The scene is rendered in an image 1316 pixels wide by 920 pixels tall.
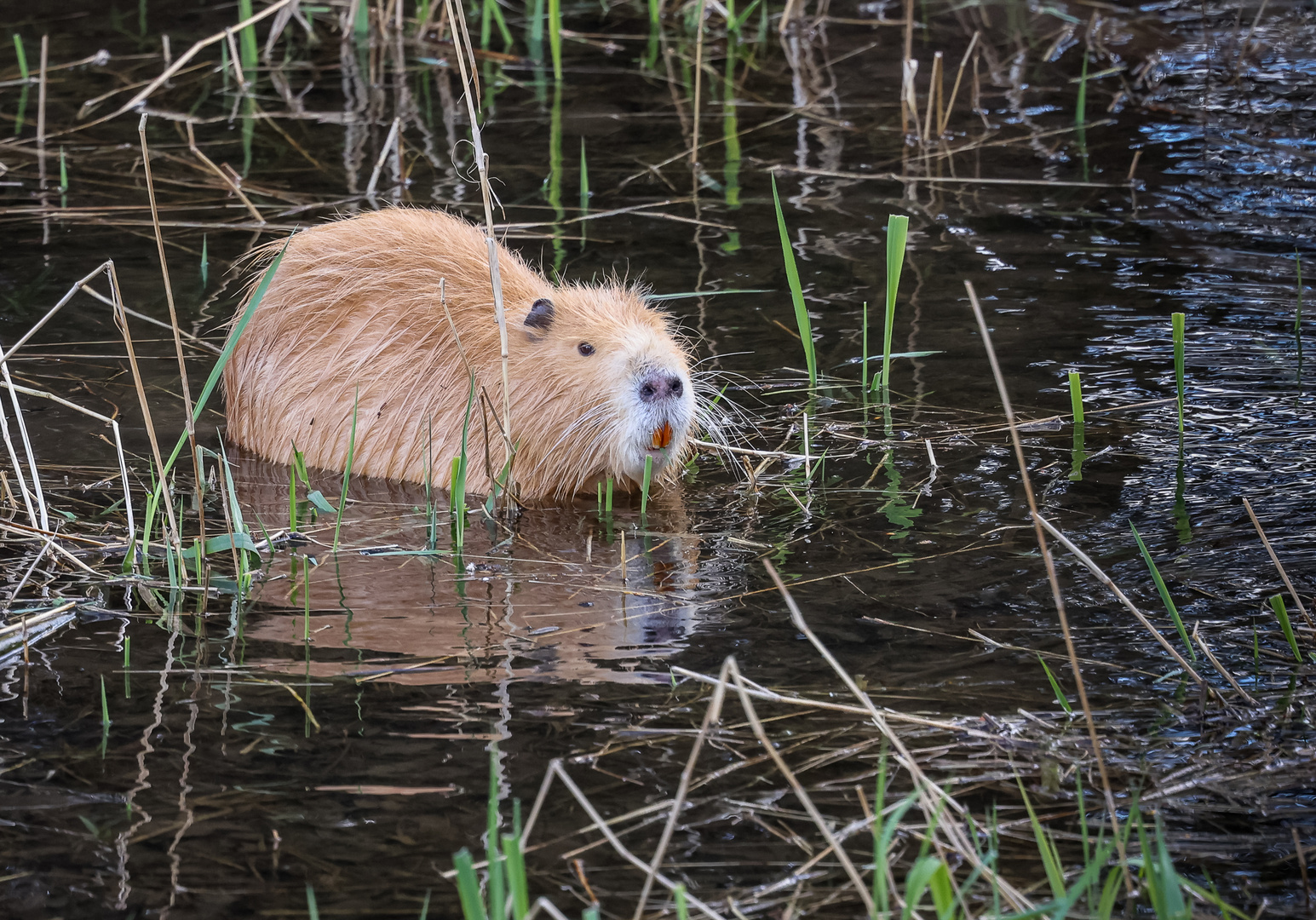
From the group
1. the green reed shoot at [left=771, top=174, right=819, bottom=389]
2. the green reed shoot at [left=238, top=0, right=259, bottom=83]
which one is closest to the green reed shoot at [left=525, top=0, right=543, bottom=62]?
the green reed shoot at [left=238, top=0, right=259, bottom=83]

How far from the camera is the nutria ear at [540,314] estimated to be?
380 centimetres

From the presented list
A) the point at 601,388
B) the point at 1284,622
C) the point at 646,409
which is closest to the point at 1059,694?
the point at 1284,622

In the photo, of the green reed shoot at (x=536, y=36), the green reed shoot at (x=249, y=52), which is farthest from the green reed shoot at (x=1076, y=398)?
the green reed shoot at (x=249, y=52)

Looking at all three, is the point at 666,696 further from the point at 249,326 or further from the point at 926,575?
the point at 249,326

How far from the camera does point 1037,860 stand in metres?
2.21

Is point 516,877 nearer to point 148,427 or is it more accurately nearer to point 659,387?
point 148,427

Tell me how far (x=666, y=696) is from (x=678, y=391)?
1077 millimetres

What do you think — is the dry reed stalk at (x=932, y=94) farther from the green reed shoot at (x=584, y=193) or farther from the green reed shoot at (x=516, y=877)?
the green reed shoot at (x=516, y=877)

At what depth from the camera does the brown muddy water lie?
234 cm

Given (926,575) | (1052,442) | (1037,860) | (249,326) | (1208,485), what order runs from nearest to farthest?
1. (1037,860)
2. (926,575)
3. (1208,485)
4. (1052,442)
5. (249,326)

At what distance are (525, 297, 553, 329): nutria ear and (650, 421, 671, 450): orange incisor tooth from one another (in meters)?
0.44

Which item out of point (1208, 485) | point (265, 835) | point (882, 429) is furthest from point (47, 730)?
point (1208, 485)

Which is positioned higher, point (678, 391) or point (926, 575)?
point (678, 391)

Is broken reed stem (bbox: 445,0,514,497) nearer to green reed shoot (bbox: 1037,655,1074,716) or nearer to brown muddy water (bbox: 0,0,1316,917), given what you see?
brown muddy water (bbox: 0,0,1316,917)
